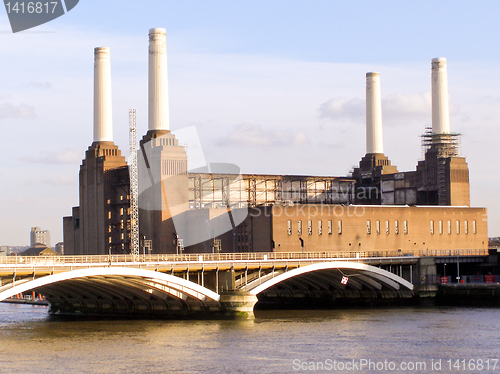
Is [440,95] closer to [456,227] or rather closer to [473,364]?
[456,227]

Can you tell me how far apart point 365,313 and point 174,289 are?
1908 centimetres

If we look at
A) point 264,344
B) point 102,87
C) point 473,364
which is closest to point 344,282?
point 264,344

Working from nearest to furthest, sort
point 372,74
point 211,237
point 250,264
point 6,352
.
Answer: point 6,352 < point 250,264 < point 211,237 < point 372,74

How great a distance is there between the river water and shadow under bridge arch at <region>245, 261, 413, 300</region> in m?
5.37

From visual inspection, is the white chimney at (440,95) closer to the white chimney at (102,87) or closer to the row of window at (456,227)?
the row of window at (456,227)

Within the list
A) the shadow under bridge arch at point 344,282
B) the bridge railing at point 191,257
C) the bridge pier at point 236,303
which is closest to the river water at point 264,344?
the bridge pier at point 236,303

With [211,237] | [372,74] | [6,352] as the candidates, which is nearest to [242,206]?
[211,237]

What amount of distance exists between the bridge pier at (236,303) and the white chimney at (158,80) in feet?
113

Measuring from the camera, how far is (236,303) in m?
69.8

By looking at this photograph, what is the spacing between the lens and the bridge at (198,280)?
60875 mm

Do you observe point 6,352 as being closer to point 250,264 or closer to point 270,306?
point 250,264

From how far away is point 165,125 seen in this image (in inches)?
3917

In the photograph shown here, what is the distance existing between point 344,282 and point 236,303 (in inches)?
553

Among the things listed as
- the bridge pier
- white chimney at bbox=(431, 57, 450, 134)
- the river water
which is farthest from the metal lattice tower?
white chimney at bbox=(431, 57, 450, 134)
